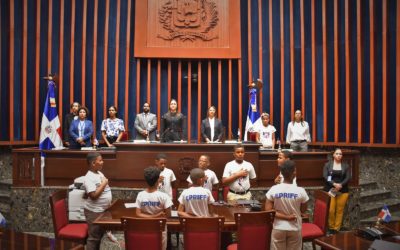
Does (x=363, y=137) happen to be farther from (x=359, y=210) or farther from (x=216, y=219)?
(x=216, y=219)

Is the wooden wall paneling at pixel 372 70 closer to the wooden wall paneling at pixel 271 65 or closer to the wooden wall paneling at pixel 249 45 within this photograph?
the wooden wall paneling at pixel 271 65

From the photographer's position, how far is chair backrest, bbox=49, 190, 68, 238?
14.4 feet

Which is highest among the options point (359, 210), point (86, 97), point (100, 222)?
point (86, 97)

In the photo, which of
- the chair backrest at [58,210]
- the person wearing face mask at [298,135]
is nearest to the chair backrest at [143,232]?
the chair backrest at [58,210]

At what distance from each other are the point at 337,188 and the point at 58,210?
4.08 metres

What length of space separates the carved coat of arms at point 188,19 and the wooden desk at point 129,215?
5.53m

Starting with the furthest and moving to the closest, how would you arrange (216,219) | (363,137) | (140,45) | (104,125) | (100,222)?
1. (140,45)
2. (363,137)
3. (104,125)
4. (100,222)
5. (216,219)

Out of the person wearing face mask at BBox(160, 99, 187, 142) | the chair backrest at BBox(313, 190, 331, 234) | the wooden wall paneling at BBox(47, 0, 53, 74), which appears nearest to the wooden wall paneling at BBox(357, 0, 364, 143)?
the person wearing face mask at BBox(160, 99, 187, 142)

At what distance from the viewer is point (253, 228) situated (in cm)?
379

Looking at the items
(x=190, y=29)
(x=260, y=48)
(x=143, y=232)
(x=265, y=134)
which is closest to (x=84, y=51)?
(x=190, y=29)

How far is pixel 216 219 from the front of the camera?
11.9 feet

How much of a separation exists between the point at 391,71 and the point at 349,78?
0.85 m

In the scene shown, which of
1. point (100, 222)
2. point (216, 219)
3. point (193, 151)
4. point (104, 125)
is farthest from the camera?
point (104, 125)

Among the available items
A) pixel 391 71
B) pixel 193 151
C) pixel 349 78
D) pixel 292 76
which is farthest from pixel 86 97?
pixel 391 71
